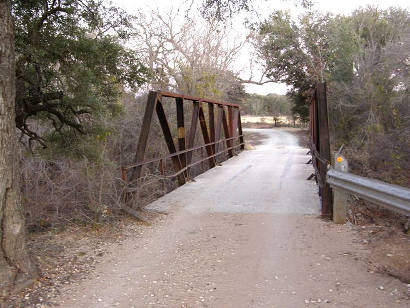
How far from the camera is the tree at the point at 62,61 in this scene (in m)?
6.14

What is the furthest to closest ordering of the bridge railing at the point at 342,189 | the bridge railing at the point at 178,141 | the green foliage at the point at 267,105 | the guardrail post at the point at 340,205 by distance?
the green foliage at the point at 267,105, the bridge railing at the point at 178,141, the guardrail post at the point at 340,205, the bridge railing at the point at 342,189

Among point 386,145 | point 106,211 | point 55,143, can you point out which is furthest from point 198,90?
point 106,211

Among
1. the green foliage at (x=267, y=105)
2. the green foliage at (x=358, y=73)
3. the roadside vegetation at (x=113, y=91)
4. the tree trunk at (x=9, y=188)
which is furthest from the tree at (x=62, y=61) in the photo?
the green foliage at (x=267, y=105)

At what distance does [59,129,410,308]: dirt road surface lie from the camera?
12.0 ft

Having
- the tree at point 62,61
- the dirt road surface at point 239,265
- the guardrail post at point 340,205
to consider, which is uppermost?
the tree at point 62,61

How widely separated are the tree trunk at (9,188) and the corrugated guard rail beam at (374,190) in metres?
3.76

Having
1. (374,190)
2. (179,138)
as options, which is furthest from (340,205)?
(179,138)

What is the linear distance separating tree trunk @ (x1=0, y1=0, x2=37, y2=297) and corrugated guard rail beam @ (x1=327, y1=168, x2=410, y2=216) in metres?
3.76

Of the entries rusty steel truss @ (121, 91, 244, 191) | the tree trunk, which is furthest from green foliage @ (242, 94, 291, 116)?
the tree trunk

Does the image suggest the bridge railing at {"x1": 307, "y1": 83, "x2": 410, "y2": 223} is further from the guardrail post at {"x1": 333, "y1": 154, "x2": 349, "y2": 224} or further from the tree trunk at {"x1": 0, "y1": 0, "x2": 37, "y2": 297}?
the tree trunk at {"x1": 0, "y1": 0, "x2": 37, "y2": 297}

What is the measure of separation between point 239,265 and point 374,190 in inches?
73.0

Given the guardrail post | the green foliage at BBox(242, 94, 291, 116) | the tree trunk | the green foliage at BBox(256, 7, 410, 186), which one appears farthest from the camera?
the green foliage at BBox(242, 94, 291, 116)

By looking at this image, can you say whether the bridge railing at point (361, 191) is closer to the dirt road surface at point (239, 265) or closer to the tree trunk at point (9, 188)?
the dirt road surface at point (239, 265)

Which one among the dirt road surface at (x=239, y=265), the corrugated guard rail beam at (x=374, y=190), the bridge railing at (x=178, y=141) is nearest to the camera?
the dirt road surface at (x=239, y=265)
